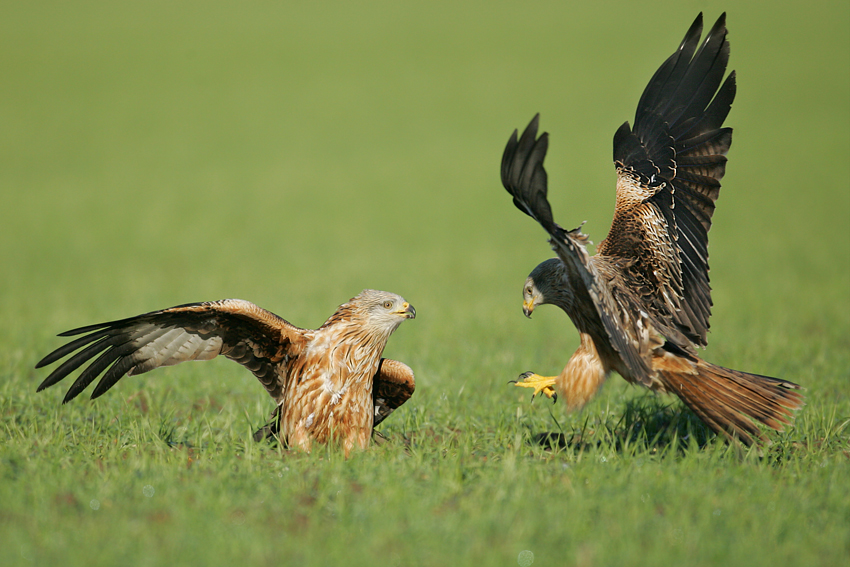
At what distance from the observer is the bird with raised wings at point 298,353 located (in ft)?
17.0

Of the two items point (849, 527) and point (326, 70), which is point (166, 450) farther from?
point (326, 70)

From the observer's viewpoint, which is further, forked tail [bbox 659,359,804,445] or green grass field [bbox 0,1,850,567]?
forked tail [bbox 659,359,804,445]

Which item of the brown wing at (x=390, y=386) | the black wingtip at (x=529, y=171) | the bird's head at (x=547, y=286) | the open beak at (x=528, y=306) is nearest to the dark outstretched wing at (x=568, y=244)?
the black wingtip at (x=529, y=171)

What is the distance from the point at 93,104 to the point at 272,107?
7060 millimetres

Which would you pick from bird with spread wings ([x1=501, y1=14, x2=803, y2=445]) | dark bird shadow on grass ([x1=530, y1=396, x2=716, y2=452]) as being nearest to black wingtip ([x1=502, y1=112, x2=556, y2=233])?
bird with spread wings ([x1=501, y1=14, x2=803, y2=445])

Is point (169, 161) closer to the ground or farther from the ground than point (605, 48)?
closer to the ground

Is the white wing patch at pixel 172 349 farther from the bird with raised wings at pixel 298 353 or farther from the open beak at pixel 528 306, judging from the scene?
the open beak at pixel 528 306

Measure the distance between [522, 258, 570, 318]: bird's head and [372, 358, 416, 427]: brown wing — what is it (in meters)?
1.03

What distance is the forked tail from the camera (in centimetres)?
494

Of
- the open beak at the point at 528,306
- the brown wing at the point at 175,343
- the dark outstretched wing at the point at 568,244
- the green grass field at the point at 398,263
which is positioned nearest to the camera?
the green grass field at the point at 398,263

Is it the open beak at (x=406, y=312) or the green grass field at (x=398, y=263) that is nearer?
the green grass field at (x=398, y=263)

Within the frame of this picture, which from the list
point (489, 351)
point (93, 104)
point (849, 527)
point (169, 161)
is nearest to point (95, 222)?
point (169, 161)

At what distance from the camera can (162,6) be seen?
148 feet

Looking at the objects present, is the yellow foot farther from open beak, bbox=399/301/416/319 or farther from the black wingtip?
the black wingtip
